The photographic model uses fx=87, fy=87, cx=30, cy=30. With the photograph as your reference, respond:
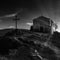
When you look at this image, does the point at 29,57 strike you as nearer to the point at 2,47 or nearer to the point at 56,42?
the point at 2,47

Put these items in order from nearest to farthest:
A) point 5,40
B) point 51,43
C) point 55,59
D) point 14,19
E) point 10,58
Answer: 1. point 10,58
2. point 55,59
3. point 5,40
4. point 51,43
5. point 14,19

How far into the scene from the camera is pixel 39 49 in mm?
22078

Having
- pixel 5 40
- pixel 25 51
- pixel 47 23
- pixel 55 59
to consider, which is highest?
pixel 47 23

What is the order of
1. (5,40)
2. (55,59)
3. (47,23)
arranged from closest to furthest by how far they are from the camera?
(55,59)
(5,40)
(47,23)

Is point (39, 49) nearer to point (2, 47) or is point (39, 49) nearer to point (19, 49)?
point (19, 49)

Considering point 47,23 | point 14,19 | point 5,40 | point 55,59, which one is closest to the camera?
point 55,59

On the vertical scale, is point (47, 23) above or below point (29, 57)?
above

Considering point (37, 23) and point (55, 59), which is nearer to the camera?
point (55, 59)

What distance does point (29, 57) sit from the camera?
17500mm

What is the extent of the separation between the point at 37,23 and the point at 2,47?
19.7 metres

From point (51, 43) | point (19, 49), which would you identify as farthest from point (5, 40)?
point (51, 43)

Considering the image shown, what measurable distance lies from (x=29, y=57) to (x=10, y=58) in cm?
373

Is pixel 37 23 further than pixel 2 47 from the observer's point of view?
Yes

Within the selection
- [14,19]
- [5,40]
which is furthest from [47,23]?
[5,40]
